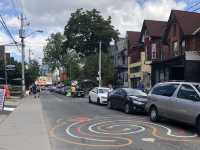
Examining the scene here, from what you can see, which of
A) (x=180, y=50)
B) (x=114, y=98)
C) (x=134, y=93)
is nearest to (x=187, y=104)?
(x=134, y=93)

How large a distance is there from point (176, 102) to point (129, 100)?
264 inches

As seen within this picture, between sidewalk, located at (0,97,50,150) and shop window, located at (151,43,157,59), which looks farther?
shop window, located at (151,43,157,59)

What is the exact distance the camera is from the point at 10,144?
39.2ft

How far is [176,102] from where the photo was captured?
15.7 m

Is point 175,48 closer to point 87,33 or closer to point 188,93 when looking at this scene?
point 188,93

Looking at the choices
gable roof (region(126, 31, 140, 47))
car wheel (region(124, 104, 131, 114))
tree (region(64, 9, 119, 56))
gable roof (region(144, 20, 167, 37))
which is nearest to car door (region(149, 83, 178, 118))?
car wheel (region(124, 104, 131, 114))

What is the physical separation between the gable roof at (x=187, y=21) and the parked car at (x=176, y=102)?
88.8 feet

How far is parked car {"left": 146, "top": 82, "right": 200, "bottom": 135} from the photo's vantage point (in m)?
14.5

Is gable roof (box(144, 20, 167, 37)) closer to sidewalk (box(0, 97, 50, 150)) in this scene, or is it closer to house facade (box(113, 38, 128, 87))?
house facade (box(113, 38, 128, 87))

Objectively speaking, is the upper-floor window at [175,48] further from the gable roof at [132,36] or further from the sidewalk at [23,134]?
the sidewalk at [23,134]

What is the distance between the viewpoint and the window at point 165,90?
53.8ft

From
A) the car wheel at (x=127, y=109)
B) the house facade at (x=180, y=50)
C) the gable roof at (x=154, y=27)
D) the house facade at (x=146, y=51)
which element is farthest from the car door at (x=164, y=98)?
the gable roof at (x=154, y=27)

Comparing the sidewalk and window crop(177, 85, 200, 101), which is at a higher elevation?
window crop(177, 85, 200, 101)

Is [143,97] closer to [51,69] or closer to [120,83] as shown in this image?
[120,83]
